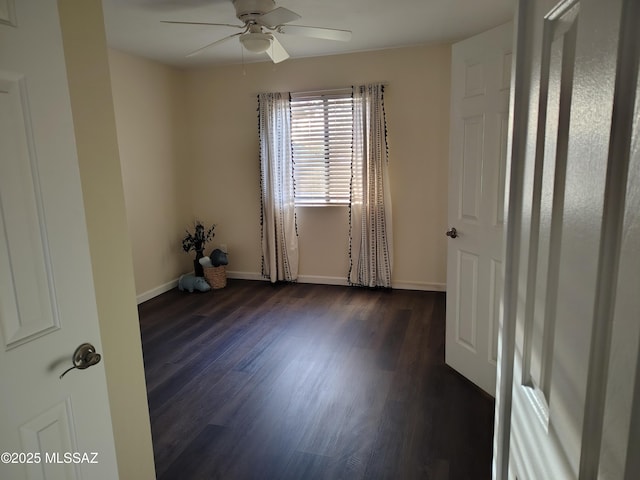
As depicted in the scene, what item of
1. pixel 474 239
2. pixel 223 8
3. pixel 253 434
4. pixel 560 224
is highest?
pixel 223 8

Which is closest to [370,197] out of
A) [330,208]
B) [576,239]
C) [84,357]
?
[330,208]

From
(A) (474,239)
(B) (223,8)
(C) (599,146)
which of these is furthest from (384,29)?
Result: (C) (599,146)

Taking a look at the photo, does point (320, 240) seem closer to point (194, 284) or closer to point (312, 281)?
point (312, 281)

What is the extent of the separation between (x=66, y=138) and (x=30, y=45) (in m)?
0.22

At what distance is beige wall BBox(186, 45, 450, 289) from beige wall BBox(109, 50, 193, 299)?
0.70 ft

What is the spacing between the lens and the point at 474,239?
2.49m

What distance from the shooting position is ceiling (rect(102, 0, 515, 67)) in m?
2.97

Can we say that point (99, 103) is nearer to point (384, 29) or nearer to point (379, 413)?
point (379, 413)

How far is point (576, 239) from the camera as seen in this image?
23.0 inches

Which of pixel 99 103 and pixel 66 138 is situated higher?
pixel 99 103

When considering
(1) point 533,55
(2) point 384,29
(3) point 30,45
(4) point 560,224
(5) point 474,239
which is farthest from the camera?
(2) point 384,29

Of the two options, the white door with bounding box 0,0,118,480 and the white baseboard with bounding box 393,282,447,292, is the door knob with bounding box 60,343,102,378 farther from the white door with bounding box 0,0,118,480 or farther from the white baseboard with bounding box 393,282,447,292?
the white baseboard with bounding box 393,282,447,292

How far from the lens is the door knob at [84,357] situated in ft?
3.58

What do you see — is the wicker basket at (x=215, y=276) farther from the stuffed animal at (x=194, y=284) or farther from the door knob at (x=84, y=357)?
the door knob at (x=84, y=357)
